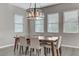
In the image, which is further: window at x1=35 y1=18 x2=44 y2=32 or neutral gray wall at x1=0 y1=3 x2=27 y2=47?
window at x1=35 y1=18 x2=44 y2=32

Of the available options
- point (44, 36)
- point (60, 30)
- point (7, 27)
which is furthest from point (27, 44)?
point (60, 30)

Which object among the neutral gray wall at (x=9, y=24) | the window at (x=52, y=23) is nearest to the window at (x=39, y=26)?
the window at (x=52, y=23)

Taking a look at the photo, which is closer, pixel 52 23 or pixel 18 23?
pixel 18 23

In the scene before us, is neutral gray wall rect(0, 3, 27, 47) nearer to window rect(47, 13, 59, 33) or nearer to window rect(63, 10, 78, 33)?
window rect(47, 13, 59, 33)

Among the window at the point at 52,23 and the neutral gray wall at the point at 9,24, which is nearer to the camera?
the neutral gray wall at the point at 9,24

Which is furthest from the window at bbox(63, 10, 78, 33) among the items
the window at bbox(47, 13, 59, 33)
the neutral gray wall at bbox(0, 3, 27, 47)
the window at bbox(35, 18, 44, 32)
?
the neutral gray wall at bbox(0, 3, 27, 47)

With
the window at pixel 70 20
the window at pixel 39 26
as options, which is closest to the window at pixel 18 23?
the window at pixel 39 26

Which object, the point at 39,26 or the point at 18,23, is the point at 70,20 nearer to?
the point at 39,26

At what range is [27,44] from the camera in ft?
8.59

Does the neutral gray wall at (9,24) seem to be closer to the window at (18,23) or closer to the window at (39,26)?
the window at (18,23)

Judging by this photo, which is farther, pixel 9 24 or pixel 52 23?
pixel 52 23

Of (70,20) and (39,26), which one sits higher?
(70,20)

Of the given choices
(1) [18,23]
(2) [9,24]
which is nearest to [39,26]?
(1) [18,23]

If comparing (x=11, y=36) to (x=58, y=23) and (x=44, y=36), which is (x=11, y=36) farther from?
(x=58, y=23)
